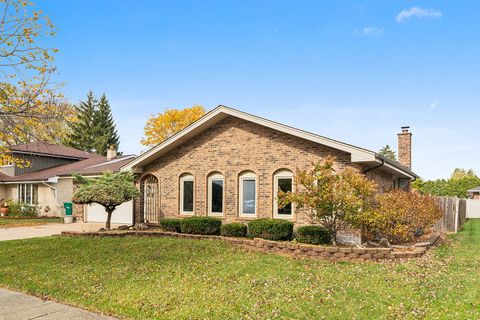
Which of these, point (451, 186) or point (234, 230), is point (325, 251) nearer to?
A: point (234, 230)

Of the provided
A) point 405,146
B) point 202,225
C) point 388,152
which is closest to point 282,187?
point 202,225

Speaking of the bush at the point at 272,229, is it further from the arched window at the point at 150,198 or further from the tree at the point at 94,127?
the tree at the point at 94,127

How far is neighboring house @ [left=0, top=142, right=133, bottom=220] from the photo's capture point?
967 inches

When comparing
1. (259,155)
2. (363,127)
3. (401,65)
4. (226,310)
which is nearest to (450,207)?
(363,127)

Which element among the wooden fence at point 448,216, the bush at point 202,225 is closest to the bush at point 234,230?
the bush at point 202,225

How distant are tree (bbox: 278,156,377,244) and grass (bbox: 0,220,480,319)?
6.06ft

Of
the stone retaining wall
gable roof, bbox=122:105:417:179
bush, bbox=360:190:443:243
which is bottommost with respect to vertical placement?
the stone retaining wall

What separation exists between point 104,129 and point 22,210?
27.2 m

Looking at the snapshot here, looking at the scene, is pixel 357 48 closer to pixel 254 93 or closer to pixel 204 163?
pixel 254 93

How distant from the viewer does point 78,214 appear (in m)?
22.6

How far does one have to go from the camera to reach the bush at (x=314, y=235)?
12.0 metres

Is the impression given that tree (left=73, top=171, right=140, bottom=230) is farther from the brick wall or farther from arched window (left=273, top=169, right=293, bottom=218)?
arched window (left=273, top=169, right=293, bottom=218)

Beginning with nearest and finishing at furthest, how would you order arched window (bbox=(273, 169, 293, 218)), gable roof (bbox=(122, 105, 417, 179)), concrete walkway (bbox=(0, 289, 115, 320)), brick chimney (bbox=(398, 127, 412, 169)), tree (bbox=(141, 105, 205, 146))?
concrete walkway (bbox=(0, 289, 115, 320))
gable roof (bbox=(122, 105, 417, 179))
arched window (bbox=(273, 169, 293, 218))
brick chimney (bbox=(398, 127, 412, 169))
tree (bbox=(141, 105, 205, 146))

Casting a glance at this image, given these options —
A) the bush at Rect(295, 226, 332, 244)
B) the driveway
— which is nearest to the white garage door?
the driveway
